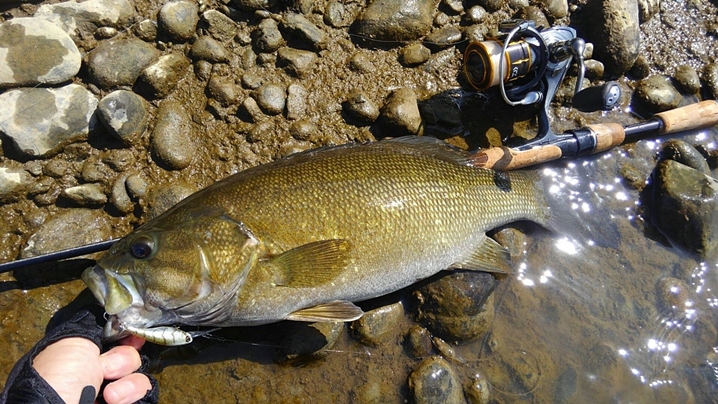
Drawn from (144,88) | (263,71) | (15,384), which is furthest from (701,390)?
(144,88)

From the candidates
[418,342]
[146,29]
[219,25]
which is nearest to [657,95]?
[418,342]

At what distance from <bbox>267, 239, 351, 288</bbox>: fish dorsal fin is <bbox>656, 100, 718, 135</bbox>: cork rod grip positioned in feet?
10.7

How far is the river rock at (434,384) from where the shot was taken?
3123 mm

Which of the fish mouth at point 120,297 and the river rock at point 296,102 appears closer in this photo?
the fish mouth at point 120,297

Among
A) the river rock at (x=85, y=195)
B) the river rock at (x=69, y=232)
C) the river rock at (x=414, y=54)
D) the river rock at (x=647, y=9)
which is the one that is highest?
the river rock at (x=647, y=9)

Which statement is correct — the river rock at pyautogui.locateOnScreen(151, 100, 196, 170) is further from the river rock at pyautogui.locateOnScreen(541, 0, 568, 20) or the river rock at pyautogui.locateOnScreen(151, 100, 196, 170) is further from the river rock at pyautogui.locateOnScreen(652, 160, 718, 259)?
the river rock at pyautogui.locateOnScreen(652, 160, 718, 259)

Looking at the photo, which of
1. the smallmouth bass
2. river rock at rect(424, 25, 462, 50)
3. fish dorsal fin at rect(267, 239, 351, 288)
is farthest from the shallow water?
fish dorsal fin at rect(267, 239, 351, 288)

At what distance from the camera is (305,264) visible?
2635 mm

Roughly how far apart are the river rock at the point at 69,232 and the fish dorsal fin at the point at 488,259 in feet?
8.64

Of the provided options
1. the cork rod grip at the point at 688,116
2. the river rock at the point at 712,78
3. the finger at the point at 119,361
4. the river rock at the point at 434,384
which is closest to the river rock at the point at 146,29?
the finger at the point at 119,361

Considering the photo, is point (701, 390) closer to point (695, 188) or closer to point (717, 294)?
point (717, 294)

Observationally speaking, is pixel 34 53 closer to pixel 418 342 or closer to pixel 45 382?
pixel 45 382

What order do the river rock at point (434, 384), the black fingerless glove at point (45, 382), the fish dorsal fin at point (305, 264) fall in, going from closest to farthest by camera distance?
the black fingerless glove at point (45, 382), the fish dorsal fin at point (305, 264), the river rock at point (434, 384)

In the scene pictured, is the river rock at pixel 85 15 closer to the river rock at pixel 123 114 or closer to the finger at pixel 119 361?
the river rock at pixel 123 114
